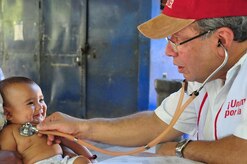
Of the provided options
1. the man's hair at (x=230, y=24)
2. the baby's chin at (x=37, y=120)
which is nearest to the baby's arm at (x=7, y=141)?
the baby's chin at (x=37, y=120)

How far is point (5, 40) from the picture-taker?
670cm

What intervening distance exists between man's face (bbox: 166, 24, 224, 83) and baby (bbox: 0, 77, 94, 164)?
620 mm

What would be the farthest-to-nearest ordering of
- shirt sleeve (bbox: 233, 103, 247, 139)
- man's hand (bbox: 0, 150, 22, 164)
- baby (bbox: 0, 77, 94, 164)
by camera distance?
baby (bbox: 0, 77, 94, 164) < man's hand (bbox: 0, 150, 22, 164) < shirt sleeve (bbox: 233, 103, 247, 139)

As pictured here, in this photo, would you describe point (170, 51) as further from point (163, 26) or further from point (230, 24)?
point (230, 24)

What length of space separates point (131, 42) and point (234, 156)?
370 centimetres

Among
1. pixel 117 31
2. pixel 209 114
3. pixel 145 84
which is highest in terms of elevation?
pixel 117 31

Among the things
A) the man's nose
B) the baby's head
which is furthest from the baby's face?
the man's nose

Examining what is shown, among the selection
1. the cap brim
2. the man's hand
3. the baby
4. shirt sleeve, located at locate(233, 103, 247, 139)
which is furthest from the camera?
the baby

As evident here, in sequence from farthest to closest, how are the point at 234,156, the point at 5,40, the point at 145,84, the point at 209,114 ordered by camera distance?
the point at 5,40 → the point at 145,84 → the point at 209,114 → the point at 234,156

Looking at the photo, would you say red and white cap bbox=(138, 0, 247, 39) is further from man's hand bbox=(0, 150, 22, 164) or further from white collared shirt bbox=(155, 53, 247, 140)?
man's hand bbox=(0, 150, 22, 164)

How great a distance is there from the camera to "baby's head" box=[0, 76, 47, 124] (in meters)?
1.88

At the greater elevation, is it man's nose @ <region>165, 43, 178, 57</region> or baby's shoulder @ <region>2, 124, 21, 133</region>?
man's nose @ <region>165, 43, 178, 57</region>

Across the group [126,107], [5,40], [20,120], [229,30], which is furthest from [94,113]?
[229,30]

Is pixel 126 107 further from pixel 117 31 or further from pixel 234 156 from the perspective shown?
pixel 234 156
